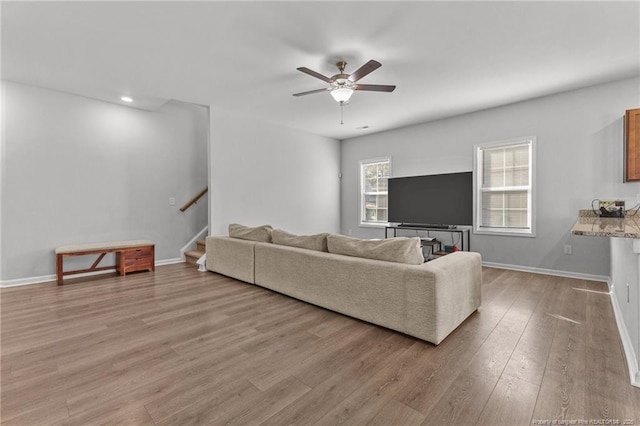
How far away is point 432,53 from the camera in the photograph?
3074 millimetres

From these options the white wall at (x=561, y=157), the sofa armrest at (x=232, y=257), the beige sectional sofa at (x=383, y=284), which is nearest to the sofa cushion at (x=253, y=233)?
the sofa armrest at (x=232, y=257)

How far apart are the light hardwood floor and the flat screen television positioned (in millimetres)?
1980

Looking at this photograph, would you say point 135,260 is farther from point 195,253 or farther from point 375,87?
point 375,87

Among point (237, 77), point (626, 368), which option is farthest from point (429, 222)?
point (237, 77)

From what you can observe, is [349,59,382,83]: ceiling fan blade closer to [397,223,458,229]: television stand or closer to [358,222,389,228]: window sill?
[397,223,458,229]: television stand

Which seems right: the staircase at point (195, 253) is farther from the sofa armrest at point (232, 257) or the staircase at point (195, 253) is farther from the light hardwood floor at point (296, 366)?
the light hardwood floor at point (296, 366)

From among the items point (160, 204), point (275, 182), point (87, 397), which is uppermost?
point (275, 182)

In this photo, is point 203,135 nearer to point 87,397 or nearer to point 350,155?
point 350,155

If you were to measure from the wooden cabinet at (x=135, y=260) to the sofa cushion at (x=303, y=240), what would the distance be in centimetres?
227

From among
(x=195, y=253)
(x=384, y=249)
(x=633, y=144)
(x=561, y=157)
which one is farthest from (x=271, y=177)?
(x=633, y=144)

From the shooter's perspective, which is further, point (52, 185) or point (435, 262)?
point (52, 185)

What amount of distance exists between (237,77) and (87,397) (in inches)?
133

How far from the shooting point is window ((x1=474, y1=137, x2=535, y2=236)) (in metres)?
4.54

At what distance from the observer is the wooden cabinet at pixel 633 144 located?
3490mm
